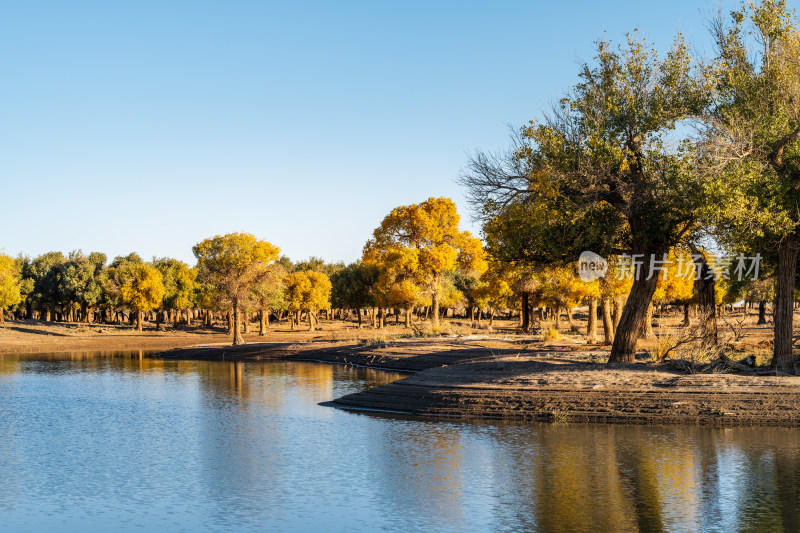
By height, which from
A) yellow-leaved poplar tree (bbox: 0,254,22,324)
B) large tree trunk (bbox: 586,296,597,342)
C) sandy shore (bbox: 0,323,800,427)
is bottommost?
sandy shore (bbox: 0,323,800,427)

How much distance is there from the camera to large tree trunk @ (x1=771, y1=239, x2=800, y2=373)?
91.2 feet

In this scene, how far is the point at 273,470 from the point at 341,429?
6.28 meters

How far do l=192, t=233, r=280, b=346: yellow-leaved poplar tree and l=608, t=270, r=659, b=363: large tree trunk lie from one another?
4302cm

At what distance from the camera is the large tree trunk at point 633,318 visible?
3058 centimetres

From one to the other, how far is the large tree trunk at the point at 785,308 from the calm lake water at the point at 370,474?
5491 mm

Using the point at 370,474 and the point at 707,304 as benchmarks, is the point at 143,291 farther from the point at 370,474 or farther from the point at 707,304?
the point at 370,474

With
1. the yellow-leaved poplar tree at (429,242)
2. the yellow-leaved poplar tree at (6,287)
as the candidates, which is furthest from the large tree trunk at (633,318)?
the yellow-leaved poplar tree at (6,287)

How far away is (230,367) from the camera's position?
54.6m

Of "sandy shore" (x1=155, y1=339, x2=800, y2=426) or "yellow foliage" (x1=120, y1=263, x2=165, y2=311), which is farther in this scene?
"yellow foliage" (x1=120, y1=263, x2=165, y2=311)

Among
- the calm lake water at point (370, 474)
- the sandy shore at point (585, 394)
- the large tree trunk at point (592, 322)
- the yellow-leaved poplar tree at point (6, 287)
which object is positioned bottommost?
the calm lake water at point (370, 474)

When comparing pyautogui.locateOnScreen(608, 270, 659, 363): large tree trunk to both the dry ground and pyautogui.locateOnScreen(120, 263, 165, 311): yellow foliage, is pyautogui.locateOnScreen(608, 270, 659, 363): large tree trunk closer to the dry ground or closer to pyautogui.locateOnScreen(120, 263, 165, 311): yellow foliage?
the dry ground

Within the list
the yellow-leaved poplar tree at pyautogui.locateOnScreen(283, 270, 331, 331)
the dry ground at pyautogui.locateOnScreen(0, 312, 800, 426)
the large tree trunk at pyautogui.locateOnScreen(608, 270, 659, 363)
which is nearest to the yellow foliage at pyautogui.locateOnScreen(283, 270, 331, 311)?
the yellow-leaved poplar tree at pyautogui.locateOnScreen(283, 270, 331, 331)

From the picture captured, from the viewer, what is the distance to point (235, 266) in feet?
224

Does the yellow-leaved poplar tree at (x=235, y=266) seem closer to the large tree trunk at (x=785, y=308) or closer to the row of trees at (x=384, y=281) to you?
the row of trees at (x=384, y=281)
